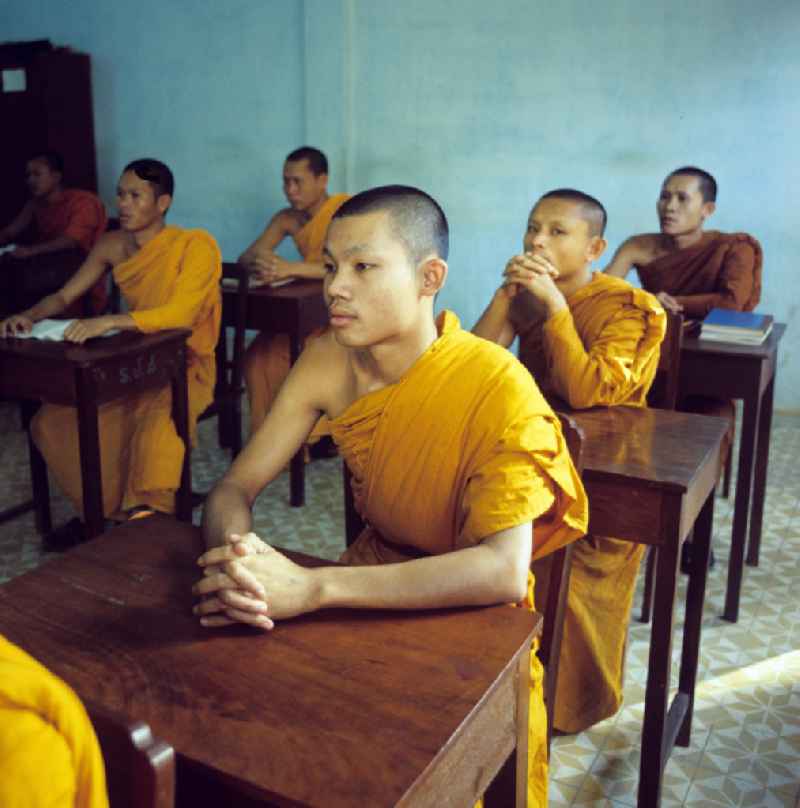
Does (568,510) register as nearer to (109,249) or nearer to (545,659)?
(545,659)

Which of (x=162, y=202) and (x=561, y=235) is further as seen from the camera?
(x=162, y=202)

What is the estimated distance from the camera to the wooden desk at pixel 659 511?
182 centimetres

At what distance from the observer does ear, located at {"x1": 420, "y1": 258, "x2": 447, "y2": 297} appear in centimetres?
159

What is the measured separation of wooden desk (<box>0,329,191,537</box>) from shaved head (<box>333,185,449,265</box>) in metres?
1.53

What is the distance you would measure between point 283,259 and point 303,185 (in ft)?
1.37

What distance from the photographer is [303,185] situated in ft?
15.7

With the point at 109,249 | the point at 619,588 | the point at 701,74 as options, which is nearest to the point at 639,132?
the point at 701,74

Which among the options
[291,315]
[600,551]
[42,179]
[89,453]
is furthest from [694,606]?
[42,179]

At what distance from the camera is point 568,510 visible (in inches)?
60.6

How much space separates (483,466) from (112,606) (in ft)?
1.94

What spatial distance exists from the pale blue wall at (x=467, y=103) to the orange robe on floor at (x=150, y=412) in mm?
2282

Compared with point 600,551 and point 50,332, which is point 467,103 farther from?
point 600,551

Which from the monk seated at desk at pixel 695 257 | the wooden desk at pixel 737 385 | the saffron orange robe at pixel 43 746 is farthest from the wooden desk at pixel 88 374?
the saffron orange robe at pixel 43 746

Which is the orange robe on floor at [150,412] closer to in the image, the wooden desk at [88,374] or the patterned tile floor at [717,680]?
the wooden desk at [88,374]
